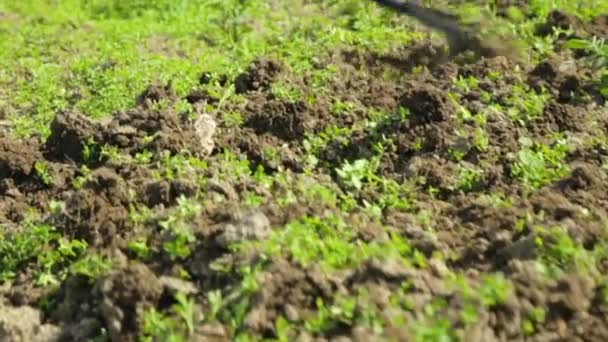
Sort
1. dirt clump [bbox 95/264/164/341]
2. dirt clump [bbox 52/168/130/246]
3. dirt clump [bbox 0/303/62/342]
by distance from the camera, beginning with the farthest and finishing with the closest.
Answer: dirt clump [bbox 52/168/130/246]
dirt clump [bbox 0/303/62/342]
dirt clump [bbox 95/264/164/341]

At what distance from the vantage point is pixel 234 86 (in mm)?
5957

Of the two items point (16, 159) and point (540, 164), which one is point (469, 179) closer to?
point (540, 164)

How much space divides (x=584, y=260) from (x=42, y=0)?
6837mm

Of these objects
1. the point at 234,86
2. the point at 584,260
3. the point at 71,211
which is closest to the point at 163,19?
the point at 234,86

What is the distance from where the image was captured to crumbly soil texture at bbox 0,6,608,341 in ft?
11.1

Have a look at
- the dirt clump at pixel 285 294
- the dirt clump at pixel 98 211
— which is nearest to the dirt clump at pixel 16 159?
the dirt clump at pixel 98 211

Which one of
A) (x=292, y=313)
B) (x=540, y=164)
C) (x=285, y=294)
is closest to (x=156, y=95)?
(x=540, y=164)

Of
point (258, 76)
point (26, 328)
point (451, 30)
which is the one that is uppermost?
point (451, 30)

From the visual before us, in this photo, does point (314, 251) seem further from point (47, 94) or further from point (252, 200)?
point (47, 94)

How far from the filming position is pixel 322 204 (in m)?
4.19

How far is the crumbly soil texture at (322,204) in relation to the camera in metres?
3.37

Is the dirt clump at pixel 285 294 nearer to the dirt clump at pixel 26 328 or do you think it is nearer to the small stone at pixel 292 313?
the small stone at pixel 292 313

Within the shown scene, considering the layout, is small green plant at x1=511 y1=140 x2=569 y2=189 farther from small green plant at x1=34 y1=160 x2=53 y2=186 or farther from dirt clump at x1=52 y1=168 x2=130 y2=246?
small green plant at x1=34 y1=160 x2=53 y2=186

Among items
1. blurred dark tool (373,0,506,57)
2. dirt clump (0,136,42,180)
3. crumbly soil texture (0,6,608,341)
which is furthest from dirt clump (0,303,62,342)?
blurred dark tool (373,0,506,57)
